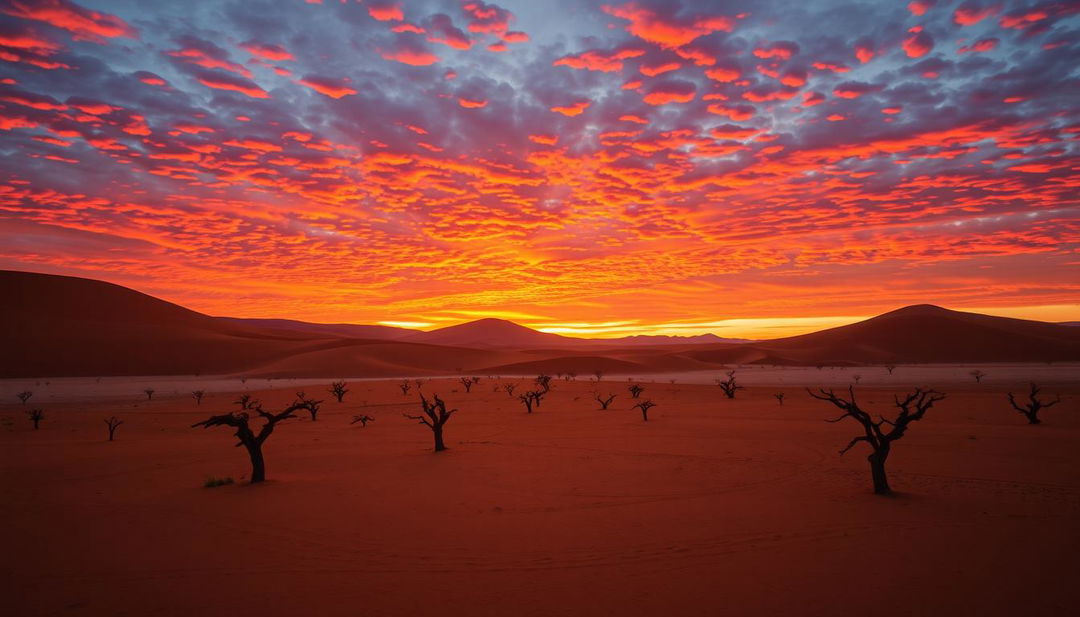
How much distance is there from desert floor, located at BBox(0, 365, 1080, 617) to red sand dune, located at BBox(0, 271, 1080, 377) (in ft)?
190

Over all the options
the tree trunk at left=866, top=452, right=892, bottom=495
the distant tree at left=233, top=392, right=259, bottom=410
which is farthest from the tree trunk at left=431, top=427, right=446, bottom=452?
the tree trunk at left=866, top=452, right=892, bottom=495

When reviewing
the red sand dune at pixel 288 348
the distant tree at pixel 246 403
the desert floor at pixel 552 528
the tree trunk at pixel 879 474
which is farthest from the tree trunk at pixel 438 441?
the red sand dune at pixel 288 348

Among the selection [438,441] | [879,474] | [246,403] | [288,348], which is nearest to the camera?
[879,474]

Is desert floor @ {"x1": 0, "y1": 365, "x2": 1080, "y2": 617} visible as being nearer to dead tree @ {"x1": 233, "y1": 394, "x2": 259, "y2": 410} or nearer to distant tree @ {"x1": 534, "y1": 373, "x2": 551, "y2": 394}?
dead tree @ {"x1": 233, "y1": 394, "x2": 259, "y2": 410}

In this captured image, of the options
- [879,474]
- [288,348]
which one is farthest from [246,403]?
[288,348]

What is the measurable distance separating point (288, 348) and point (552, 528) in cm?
9290

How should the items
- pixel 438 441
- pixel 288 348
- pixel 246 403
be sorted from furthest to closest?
pixel 288 348, pixel 246 403, pixel 438 441

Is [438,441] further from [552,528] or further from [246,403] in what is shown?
[246,403]

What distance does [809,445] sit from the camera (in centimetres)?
1631

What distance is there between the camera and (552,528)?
876cm

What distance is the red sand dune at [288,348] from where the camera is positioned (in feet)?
235

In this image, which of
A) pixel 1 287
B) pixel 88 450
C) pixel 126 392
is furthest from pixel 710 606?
pixel 1 287

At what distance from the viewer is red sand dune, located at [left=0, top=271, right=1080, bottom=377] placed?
235 ft

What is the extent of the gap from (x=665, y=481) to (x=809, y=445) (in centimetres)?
692
